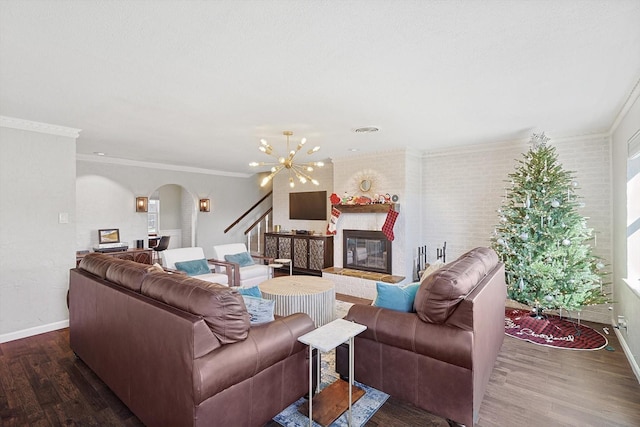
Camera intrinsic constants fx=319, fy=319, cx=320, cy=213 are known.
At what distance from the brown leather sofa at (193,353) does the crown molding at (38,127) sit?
8.72 feet

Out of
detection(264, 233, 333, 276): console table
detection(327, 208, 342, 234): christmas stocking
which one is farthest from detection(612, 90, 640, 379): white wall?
detection(264, 233, 333, 276): console table

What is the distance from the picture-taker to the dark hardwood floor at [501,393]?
7.50 ft

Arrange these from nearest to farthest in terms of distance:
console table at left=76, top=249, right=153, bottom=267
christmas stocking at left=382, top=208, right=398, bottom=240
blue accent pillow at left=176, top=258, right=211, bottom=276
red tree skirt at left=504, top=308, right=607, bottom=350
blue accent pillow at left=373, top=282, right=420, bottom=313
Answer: blue accent pillow at left=373, top=282, right=420, bottom=313 → red tree skirt at left=504, top=308, right=607, bottom=350 → blue accent pillow at left=176, top=258, right=211, bottom=276 → christmas stocking at left=382, top=208, right=398, bottom=240 → console table at left=76, top=249, right=153, bottom=267

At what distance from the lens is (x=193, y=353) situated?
1722 mm

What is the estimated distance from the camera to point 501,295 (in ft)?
10.6

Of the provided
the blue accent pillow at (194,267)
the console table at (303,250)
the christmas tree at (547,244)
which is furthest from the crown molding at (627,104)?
the blue accent pillow at (194,267)

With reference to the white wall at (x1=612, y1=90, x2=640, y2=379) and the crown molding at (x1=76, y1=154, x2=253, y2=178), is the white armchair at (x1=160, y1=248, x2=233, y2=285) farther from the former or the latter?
the white wall at (x1=612, y1=90, x2=640, y2=379)

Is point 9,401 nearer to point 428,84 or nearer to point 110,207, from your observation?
point 428,84

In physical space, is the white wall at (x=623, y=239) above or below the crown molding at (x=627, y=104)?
below

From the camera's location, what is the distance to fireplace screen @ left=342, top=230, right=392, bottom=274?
19.1ft

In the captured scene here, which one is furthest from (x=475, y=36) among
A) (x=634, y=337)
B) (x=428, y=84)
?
(x=634, y=337)

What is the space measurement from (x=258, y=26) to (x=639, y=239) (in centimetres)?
396

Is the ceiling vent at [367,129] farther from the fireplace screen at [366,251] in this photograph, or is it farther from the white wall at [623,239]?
the white wall at [623,239]

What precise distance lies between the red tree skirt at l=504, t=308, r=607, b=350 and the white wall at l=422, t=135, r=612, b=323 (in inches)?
21.8
